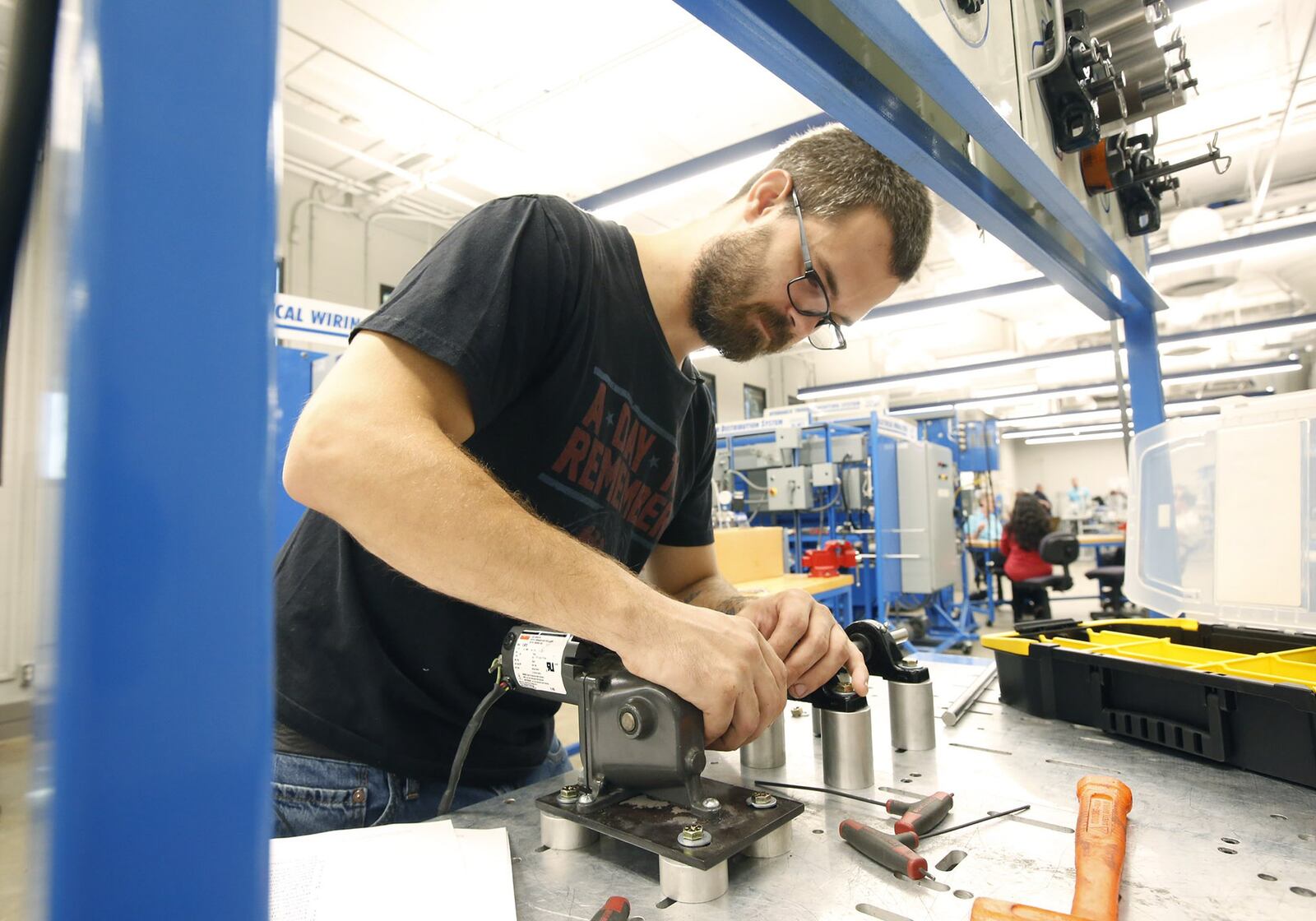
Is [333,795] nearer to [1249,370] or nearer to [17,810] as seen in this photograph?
[17,810]

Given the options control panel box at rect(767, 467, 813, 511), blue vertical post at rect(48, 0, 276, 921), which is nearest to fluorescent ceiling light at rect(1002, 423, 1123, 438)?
control panel box at rect(767, 467, 813, 511)

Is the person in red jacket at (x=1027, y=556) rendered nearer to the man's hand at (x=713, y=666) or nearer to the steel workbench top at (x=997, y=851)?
the steel workbench top at (x=997, y=851)

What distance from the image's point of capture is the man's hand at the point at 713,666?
65 cm

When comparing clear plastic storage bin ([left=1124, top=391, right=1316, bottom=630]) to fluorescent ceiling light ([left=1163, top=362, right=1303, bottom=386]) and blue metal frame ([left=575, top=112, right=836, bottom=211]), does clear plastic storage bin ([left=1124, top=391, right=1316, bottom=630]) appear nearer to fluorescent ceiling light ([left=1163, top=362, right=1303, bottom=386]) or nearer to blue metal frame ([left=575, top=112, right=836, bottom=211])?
blue metal frame ([left=575, top=112, right=836, bottom=211])

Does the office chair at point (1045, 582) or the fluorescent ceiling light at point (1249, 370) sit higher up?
the fluorescent ceiling light at point (1249, 370)

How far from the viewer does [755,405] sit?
35.2 feet

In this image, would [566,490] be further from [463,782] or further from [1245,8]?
[1245,8]

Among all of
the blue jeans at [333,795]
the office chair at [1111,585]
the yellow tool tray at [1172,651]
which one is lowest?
the office chair at [1111,585]

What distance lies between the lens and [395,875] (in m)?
0.61

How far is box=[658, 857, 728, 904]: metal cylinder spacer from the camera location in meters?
0.58

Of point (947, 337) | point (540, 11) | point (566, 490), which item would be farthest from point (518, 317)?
point (947, 337)

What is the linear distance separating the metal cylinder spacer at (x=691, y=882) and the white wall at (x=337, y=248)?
223 inches

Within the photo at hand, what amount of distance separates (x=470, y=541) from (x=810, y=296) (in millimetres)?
766

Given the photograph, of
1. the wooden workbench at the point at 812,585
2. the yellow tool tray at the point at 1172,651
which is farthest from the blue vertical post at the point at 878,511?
the yellow tool tray at the point at 1172,651
